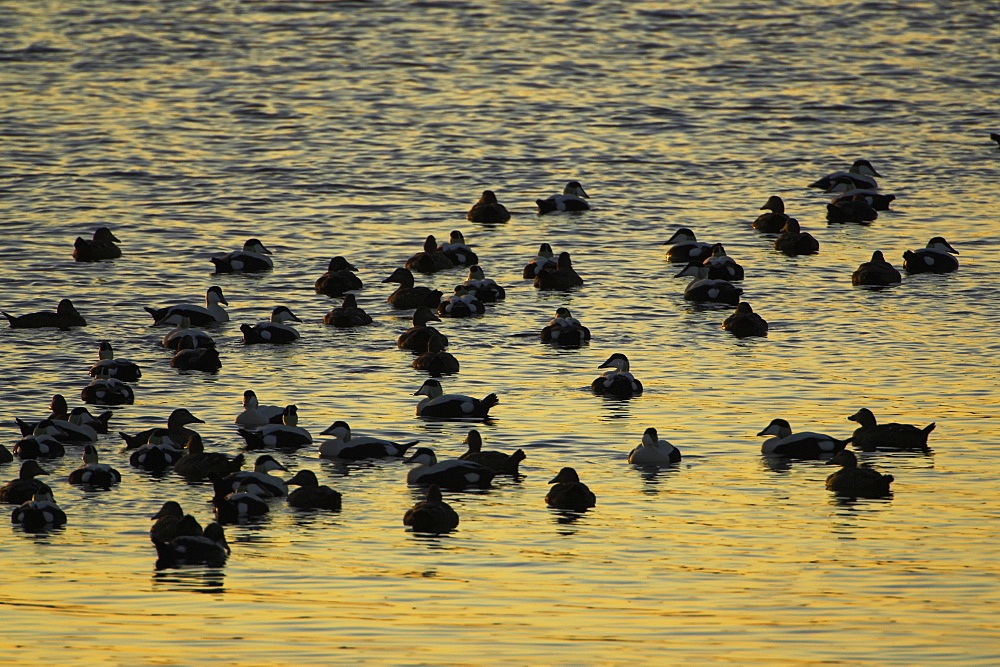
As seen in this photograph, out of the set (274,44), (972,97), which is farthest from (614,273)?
(274,44)

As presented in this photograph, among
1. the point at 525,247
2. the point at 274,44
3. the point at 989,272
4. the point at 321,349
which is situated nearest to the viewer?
the point at 321,349

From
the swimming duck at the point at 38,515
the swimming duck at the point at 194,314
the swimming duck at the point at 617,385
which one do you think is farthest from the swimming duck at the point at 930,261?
the swimming duck at the point at 38,515

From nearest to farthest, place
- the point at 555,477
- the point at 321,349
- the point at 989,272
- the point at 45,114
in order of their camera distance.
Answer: the point at 555,477 → the point at 321,349 → the point at 989,272 → the point at 45,114

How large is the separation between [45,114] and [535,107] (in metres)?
14.7

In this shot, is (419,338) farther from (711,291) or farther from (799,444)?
(799,444)

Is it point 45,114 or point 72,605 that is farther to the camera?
point 45,114

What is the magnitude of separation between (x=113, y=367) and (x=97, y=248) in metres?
10.3

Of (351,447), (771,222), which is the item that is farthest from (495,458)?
(771,222)

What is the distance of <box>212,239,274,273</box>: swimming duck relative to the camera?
34.2 meters

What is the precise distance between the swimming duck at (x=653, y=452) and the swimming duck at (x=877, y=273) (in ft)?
41.0

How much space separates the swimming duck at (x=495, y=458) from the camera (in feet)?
70.7

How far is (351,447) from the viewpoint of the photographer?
22.1 metres

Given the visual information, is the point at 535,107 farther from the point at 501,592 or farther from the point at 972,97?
the point at 501,592

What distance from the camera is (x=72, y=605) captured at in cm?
1722
